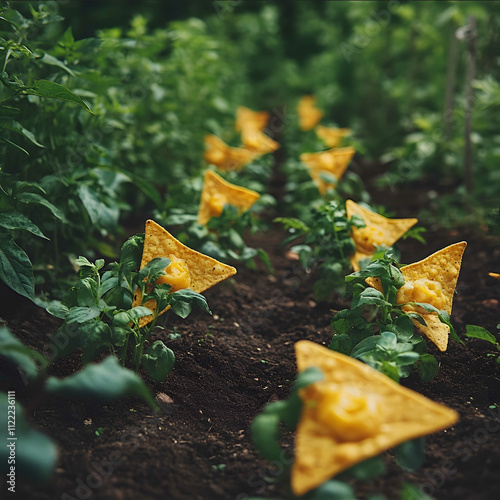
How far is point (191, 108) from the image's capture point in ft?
13.7

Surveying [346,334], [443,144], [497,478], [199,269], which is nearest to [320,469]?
[497,478]

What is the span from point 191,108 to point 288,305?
2.19 m

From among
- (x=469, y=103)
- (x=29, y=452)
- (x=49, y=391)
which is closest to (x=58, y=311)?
(x=49, y=391)

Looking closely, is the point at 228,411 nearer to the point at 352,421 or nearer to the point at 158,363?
the point at 158,363

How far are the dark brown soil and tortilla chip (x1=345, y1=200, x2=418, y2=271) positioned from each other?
1.10ft

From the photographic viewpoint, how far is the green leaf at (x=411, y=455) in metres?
1.36

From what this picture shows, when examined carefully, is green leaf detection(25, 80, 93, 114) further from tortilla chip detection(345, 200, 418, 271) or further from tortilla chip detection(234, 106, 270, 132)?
tortilla chip detection(234, 106, 270, 132)

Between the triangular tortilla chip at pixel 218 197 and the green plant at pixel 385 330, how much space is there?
2.84ft

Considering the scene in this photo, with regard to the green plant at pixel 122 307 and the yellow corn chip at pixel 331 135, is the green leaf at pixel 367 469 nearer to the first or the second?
the green plant at pixel 122 307

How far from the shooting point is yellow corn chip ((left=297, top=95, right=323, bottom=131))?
5297mm

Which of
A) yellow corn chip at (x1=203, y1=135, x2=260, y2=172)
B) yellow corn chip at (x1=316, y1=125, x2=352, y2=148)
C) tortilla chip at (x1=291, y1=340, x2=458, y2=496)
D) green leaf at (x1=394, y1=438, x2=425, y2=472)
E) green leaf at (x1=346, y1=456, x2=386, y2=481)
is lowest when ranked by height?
yellow corn chip at (x1=316, y1=125, x2=352, y2=148)

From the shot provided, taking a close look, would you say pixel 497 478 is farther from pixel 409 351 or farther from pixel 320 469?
pixel 320 469

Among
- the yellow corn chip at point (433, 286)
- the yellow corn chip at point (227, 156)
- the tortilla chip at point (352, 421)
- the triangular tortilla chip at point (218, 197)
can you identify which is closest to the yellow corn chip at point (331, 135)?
the yellow corn chip at point (227, 156)

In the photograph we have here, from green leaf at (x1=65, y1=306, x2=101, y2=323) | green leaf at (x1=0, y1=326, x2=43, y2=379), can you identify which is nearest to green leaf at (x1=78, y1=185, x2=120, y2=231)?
green leaf at (x1=65, y1=306, x2=101, y2=323)
